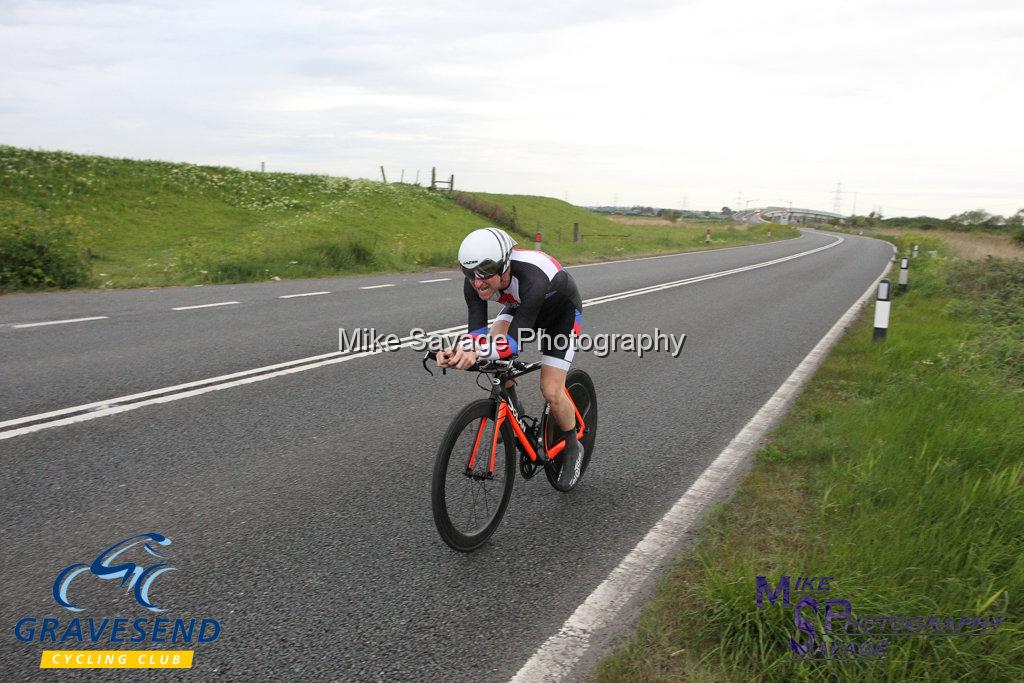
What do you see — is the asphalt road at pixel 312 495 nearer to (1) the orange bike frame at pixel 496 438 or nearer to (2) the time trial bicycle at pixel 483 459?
(2) the time trial bicycle at pixel 483 459

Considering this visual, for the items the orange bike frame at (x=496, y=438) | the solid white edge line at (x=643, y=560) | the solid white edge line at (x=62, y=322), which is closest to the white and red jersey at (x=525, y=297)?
the orange bike frame at (x=496, y=438)

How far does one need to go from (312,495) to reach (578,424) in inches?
66.6

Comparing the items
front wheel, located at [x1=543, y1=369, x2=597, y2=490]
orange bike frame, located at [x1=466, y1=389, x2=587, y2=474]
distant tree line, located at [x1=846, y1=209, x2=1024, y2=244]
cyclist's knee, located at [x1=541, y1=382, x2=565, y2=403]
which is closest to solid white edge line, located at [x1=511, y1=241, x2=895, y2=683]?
front wheel, located at [x1=543, y1=369, x2=597, y2=490]

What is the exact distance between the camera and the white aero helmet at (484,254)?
3350 millimetres

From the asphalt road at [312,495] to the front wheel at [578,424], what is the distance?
181 mm

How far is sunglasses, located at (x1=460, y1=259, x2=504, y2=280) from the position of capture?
3.35 metres

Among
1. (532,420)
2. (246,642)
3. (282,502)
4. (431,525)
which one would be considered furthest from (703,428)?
(246,642)

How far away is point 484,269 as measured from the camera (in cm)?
338

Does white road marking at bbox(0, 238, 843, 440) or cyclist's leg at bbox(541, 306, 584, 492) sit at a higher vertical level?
cyclist's leg at bbox(541, 306, 584, 492)

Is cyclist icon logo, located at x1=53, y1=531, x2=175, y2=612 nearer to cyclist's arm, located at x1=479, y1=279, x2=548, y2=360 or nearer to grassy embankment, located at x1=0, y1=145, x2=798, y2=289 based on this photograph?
cyclist's arm, located at x1=479, y1=279, x2=548, y2=360

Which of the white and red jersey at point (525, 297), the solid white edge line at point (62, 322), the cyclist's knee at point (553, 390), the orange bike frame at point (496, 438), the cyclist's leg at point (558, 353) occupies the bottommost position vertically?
the solid white edge line at point (62, 322)

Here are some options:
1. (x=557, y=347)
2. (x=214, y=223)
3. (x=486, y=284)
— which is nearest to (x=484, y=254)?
(x=486, y=284)

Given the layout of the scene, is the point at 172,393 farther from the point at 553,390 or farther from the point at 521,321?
the point at 521,321

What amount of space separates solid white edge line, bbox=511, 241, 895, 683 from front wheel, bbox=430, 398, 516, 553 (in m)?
0.72
